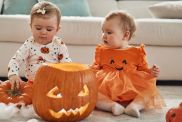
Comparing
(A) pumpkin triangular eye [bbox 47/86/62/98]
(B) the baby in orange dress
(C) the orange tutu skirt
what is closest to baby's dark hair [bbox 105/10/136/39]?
(B) the baby in orange dress

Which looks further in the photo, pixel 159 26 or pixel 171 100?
pixel 159 26

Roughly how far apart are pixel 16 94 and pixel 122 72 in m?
0.55

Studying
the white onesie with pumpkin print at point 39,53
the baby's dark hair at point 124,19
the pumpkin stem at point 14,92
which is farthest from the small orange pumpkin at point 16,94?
the baby's dark hair at point 124,19

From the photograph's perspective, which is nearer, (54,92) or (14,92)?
(54,92)

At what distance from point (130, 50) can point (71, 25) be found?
2.10 ft

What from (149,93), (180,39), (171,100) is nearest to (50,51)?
(149,93)

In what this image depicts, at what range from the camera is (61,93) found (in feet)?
5.06

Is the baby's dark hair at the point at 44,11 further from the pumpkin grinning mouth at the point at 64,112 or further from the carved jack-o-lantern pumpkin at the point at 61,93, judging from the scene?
the pumpkin grinning mouth at the point at 64,112

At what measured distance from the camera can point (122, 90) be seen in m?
1.83

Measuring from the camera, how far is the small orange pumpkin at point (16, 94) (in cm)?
178

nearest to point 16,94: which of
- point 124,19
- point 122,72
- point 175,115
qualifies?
point 122,72

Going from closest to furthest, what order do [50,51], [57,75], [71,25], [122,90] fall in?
[57,75]
[122,90]
[50,51]
[71,25]

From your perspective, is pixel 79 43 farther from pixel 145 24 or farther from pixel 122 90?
pixel 122 90

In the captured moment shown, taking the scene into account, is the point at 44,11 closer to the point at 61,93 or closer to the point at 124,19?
the point at 124,19
